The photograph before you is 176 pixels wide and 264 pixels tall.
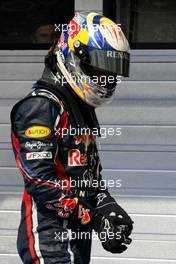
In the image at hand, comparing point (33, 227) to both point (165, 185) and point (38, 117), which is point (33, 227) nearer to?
point (38, 117)

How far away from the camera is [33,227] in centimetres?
312

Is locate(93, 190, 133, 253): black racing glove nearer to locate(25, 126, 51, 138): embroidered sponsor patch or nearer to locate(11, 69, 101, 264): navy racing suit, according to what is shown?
locate(11, 69, 101, 264): navy racing suit

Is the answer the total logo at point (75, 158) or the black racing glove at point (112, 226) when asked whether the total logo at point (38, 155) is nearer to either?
the total logo at point (75, 158)

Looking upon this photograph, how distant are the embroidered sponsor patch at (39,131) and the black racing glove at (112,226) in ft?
1.46

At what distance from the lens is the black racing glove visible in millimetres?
3113

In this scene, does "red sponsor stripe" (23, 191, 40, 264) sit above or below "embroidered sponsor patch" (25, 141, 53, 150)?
below

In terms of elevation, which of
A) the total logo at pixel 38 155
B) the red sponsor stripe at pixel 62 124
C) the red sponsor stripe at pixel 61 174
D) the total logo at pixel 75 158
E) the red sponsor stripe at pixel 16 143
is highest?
the red sponsor stripe at pixel 62 124

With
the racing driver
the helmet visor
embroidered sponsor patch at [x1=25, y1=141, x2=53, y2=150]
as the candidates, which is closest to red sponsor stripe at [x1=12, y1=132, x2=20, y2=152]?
the racing driver

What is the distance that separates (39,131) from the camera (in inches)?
117

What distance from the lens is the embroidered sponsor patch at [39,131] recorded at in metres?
2.97

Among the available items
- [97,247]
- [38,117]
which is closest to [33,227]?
[38,117]

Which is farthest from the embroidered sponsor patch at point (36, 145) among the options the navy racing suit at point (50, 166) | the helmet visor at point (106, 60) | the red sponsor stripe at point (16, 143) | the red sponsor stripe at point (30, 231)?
the helmet visor at point (106, 60)

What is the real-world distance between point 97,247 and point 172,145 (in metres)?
1.59

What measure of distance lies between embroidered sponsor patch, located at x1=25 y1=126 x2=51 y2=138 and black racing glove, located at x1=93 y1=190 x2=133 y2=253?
45 cm
